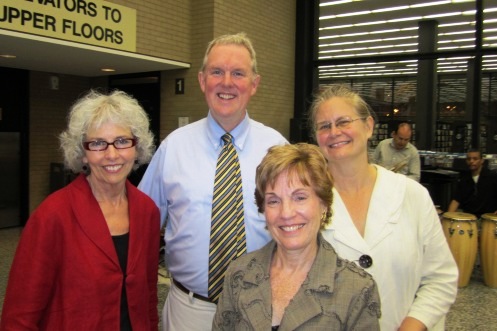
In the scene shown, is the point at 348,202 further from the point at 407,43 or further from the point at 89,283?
the point at 407,43

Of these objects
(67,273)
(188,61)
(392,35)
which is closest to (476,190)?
(392,35)

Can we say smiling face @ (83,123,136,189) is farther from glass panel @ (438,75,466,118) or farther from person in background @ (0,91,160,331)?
glass panel @ (438,75,466,118)

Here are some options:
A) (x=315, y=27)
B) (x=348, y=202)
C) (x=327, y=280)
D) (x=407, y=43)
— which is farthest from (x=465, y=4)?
(x=327, y=280)

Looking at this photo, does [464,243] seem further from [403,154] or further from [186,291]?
[186,291]

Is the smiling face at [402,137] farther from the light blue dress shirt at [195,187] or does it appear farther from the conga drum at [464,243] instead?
the light blue dress shirt at [195,187]

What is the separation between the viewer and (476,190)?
5.55 metres

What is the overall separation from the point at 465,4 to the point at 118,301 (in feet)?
24.0

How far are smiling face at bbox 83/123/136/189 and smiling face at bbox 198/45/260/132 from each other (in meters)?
0.45

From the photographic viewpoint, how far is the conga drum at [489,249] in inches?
192

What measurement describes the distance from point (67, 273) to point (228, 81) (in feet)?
3.27

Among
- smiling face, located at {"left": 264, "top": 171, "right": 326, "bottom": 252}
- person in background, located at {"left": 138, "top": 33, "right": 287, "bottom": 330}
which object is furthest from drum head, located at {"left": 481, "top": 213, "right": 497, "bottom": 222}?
smiling face, located at {"left": 264, "top": 171, "right": 326, "bottom": 252}

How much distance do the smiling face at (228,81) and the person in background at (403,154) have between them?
4.53m

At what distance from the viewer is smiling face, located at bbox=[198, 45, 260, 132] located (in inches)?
75.6

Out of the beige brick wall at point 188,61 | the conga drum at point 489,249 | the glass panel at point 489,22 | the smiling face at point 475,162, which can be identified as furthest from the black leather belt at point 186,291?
the glass panel at point 489,22
